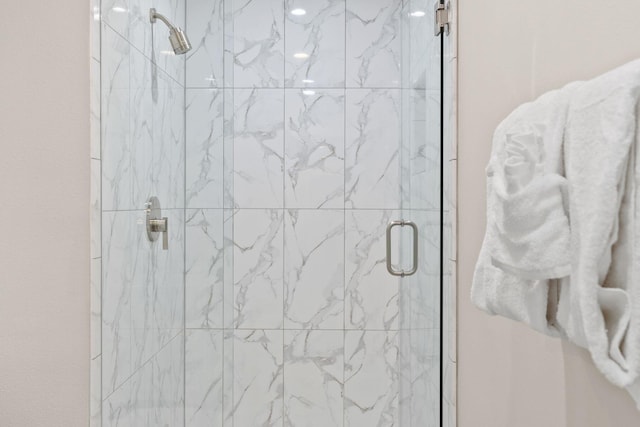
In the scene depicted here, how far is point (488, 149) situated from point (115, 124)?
1055 mm

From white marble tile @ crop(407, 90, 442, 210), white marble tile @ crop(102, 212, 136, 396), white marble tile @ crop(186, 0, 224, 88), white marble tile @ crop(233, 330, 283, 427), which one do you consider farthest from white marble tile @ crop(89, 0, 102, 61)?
white marble tile @ crop(233, 330, 283, 427)

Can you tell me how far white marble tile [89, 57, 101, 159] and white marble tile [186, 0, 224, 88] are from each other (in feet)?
2.59

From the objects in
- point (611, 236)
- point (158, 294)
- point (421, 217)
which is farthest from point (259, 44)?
point (611, 236)

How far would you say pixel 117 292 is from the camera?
177 centimetres

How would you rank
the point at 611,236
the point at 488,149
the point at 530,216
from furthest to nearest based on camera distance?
1. the point at 488,149
2. the point at 530,216
3. the point at 611,236

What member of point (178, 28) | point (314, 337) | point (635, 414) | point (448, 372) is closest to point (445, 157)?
point (448, 372)

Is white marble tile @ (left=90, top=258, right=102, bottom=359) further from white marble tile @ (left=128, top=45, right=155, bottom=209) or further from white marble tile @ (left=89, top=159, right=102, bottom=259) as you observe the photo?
white marble tile @ (left=128, top=45, right=155, bottom=209)

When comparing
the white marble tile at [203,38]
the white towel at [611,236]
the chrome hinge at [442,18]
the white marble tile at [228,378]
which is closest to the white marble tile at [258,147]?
the white marble tile at [203,38]

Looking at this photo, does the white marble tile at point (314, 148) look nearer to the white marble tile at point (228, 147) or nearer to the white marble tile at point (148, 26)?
the white marble tile at point (228, 147)

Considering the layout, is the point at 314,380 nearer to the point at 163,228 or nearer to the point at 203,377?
the point at 203,377

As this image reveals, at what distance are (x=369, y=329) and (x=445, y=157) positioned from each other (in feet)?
4.02

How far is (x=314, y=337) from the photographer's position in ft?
8.99

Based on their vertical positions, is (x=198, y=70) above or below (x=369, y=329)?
above

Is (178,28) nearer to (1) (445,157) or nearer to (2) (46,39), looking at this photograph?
(2) (46,39)
